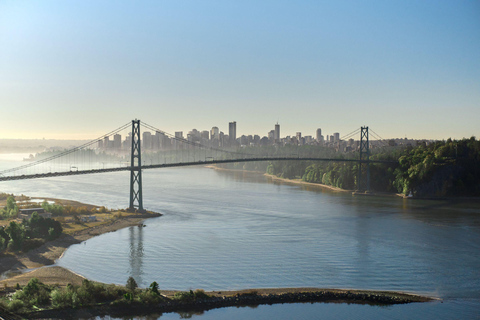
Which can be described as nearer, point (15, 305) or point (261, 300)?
point (15, 305)

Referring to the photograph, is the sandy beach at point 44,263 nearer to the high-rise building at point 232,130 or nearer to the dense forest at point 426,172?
the dense forest at point 426,172

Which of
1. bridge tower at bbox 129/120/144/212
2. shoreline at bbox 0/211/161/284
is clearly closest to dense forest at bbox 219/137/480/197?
bridge tower at bbox 129/120/144/212

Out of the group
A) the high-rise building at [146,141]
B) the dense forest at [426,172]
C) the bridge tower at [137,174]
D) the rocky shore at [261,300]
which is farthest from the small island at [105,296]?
the high-rise building at [146,141]

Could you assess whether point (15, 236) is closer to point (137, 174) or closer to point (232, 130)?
point (137, 174)

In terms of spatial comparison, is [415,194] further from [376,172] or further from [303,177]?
[303,177]

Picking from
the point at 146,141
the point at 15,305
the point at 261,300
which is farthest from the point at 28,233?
the point at 146,141

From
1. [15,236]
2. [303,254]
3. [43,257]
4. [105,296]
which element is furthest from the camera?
[303,254]
